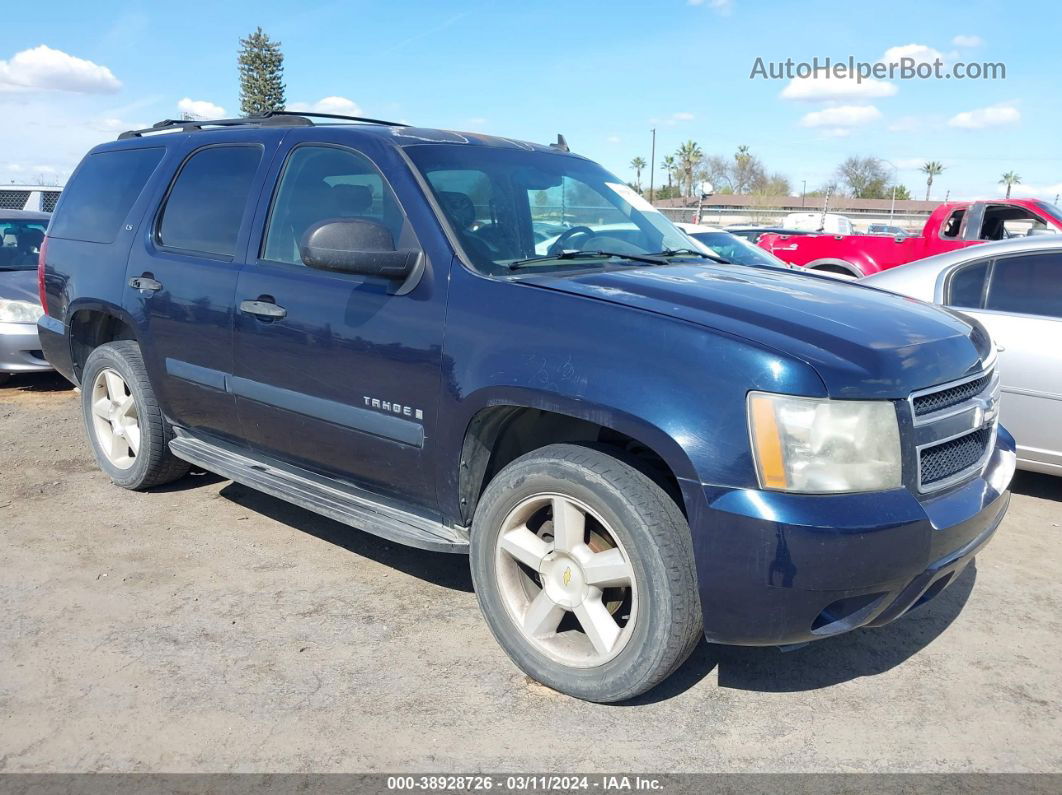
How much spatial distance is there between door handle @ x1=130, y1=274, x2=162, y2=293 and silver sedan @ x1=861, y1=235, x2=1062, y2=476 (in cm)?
441

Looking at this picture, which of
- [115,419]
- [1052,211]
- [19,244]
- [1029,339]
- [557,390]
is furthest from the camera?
[1052,211]

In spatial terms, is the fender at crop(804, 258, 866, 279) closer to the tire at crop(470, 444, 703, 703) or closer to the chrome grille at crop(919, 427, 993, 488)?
the chrome grille at crop(919, 427, 993, 488)

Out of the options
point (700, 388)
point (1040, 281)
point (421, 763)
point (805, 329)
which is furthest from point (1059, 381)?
point (421, 763)

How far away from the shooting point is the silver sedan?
4.80m

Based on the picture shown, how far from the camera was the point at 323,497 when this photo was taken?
371 centimetres

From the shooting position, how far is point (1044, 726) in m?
2.88

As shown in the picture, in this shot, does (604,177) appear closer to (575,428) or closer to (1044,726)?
(575,428)

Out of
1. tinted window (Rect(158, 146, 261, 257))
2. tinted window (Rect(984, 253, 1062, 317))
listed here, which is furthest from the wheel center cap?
tinted window (Rect(984, 253, 1062, 317))

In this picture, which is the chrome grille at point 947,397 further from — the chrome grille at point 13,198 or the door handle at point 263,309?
the chrome grille at point 13,198

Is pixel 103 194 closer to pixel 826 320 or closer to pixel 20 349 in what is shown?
pixel 20 349

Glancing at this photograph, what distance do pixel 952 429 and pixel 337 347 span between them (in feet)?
7.30

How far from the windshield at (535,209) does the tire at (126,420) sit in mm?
2189

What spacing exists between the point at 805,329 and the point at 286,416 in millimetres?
2178

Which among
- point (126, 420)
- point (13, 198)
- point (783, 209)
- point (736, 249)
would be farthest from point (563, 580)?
point (783, 209)
